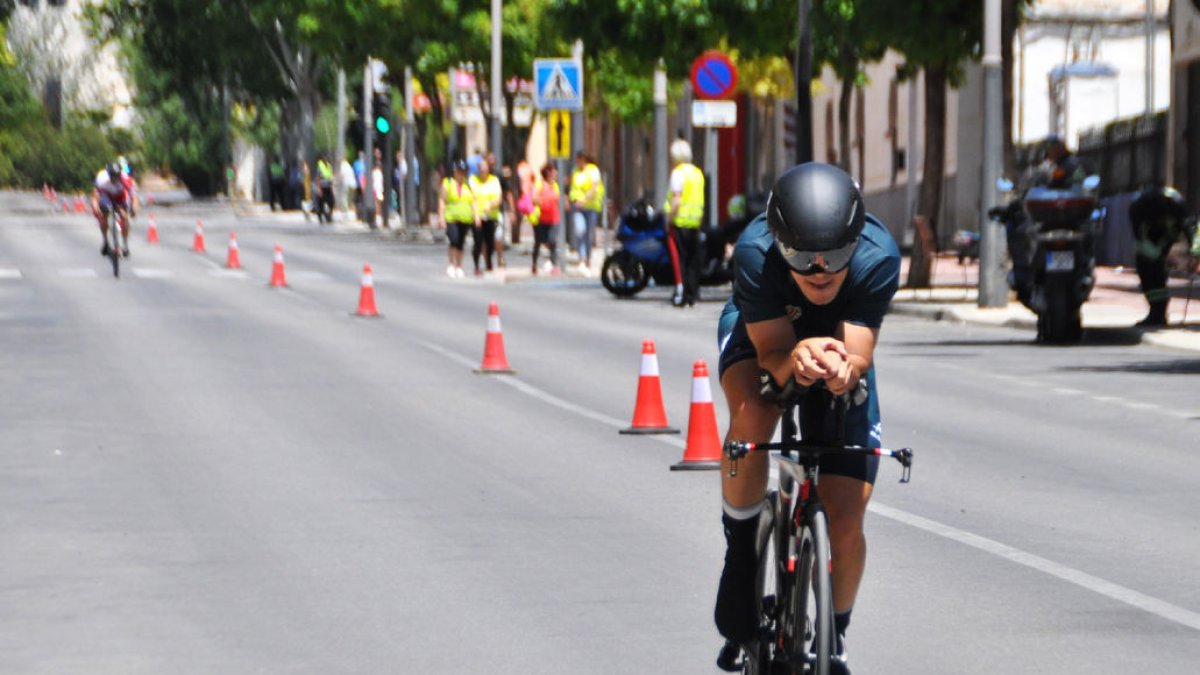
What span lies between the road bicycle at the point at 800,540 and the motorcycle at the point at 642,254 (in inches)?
960

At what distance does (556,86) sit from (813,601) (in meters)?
30.2

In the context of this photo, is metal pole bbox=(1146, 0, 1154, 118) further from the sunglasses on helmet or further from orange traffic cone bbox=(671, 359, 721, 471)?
the sunglasses on helmet

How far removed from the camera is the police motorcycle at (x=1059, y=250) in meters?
21.2

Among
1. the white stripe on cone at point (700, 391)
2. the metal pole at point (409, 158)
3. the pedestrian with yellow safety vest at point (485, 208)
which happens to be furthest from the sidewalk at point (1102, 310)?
the metal pole at point (409, 158)

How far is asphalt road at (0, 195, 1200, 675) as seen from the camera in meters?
7.70

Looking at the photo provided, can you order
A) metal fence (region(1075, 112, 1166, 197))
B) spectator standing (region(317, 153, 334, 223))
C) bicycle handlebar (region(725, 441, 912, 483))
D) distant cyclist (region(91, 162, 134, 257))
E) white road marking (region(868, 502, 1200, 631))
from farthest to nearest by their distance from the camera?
spectator standing (region(317, 153, 334, 223)) < distant cyclist (region(91, 162, 134, 257)) < metal fence (region(1075, 112, 1166, 197)) < white road marking (region(868, 502, 1200, 631)) < bicycle handlebar (region(725, 441, 912, 483))

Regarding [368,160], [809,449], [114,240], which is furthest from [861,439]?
[368,160]

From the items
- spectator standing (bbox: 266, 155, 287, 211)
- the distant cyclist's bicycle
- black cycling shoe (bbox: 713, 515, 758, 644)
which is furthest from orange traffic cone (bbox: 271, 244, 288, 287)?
spectator standing (bbox: 266, 155, 287, 211)

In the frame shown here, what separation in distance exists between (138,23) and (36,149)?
91.5ft

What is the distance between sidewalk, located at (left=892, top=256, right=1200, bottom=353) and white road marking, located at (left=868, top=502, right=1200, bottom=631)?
1053 cm

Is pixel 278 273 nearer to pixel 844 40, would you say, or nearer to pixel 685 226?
pixel 685 226

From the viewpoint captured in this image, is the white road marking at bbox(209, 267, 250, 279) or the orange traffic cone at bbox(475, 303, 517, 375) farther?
the white road marking at bbox(209, 267, 250, 279)

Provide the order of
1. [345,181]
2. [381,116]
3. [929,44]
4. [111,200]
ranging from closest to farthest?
[929,44] < [111,200] < [381,116] < [345,181]

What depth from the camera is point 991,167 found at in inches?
1009
